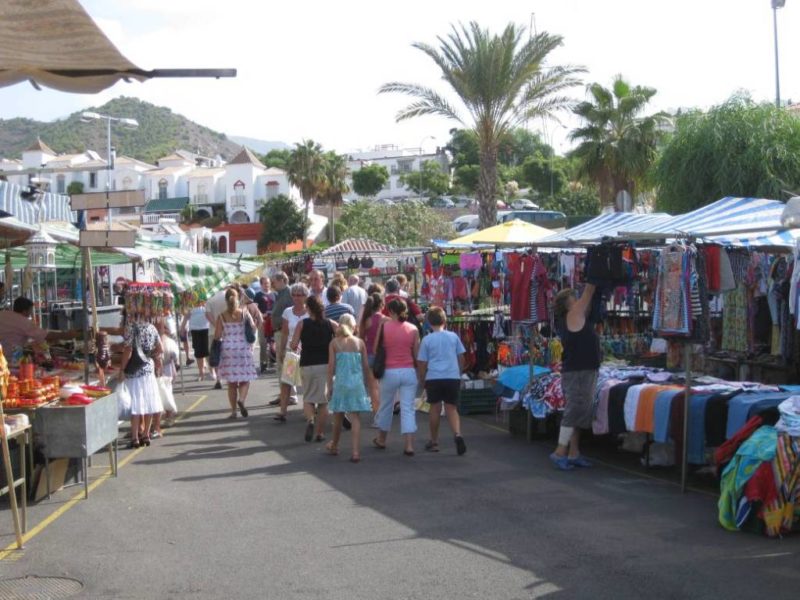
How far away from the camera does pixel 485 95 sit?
85.4 ft

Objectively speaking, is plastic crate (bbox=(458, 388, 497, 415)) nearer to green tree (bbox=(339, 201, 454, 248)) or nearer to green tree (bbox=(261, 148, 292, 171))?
green tree (bbox=(339, 201, 454, 248))

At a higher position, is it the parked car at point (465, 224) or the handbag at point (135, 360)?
the parked car at point (465, 224)

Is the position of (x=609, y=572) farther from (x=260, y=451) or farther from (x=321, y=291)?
(x=321, y=291)

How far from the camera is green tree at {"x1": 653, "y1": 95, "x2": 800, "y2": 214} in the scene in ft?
77.3

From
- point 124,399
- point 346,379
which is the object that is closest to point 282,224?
point 124,399

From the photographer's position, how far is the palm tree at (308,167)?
7525 centimetres

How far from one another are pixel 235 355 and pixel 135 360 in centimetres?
228

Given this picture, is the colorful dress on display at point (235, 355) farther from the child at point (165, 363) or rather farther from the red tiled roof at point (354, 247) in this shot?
the red tiled roof at point (354, 247)

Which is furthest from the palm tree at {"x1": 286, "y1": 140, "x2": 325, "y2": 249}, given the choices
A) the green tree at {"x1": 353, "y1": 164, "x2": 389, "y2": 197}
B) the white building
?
the white building

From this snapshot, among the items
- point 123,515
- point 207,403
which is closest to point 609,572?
point 123,515

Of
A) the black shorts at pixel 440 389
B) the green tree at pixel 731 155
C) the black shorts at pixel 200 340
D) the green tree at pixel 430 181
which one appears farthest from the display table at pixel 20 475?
the green tree at pixel 430 181

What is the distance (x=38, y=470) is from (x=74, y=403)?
71 cm

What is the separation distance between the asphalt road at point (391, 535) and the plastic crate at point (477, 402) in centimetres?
318

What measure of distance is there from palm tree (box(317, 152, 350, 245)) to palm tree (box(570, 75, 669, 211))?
44.5 metres
